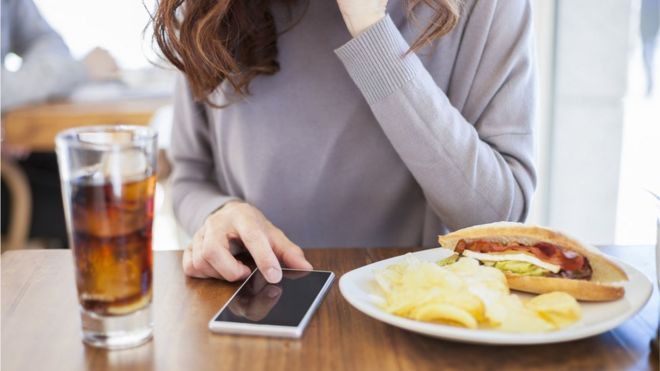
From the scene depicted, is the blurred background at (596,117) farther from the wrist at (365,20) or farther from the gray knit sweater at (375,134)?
the wrist at (365,20)

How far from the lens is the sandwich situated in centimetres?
Answer: 67

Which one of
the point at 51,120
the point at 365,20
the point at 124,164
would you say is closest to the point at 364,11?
the point at 365,20

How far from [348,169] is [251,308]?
0.49m

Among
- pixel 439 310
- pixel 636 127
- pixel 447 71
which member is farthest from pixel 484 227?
pixel 636 127

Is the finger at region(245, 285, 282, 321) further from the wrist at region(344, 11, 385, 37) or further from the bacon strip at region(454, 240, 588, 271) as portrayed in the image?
the wrist at region(344, 11, 385, 37)

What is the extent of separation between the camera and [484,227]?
2.45ft

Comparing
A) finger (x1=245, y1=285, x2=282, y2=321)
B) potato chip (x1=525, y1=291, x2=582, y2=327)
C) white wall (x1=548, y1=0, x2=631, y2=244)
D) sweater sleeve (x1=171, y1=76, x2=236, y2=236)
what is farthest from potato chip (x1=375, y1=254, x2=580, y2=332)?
white wall (x1=548, y1=0, x2=631, y2=244)

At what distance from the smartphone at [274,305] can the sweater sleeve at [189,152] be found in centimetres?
46

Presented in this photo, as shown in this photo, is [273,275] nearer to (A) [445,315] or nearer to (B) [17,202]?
(A) [445,315]

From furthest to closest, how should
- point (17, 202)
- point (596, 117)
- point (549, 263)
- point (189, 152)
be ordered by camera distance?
point (17, 202), point (596, 117), point (189, 152), point (549, 263)

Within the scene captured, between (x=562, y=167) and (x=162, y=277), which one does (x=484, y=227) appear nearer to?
(x=162, y=277)

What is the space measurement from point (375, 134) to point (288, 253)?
36 centimetres

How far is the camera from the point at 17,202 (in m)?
3.09

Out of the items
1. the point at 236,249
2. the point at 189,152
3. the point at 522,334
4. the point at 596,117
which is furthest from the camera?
the point at 596,117
